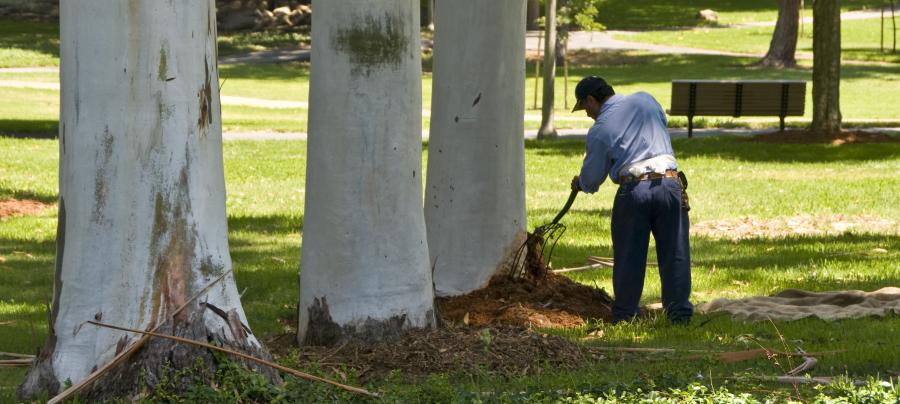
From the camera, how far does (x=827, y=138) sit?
→ 21.0 metres

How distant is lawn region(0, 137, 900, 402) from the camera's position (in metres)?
6.85

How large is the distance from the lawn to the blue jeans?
0.18 metres

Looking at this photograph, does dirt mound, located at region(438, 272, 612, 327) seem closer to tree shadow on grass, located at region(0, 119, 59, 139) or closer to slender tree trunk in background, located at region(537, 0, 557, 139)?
slender tree trunk in background, located at region(537, 0, 557, 139)

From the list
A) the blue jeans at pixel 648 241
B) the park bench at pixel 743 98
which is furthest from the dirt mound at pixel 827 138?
the blue jeans at pixel 648 241

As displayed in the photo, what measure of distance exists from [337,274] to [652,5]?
58.5 metres

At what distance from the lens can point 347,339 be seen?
7.42 meters

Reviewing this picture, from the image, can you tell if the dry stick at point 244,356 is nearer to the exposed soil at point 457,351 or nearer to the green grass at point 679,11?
the exposed soil at point 457,351

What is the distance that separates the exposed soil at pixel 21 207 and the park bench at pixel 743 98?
11741 mm

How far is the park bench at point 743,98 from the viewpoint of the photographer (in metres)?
22.6

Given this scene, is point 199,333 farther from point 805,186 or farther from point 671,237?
point 805,186

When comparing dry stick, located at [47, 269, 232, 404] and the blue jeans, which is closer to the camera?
dry stick, located at [47, 269, 232, 404]

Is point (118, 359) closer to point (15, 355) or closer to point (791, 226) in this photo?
point (15, 355)

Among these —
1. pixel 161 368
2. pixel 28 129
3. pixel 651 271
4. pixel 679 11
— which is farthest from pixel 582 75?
pixel 161 368

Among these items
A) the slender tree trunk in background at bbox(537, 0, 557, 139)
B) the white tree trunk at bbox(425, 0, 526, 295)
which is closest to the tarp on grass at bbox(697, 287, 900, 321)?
the white tree trunk at bbox(425, 0, 526, 295)
